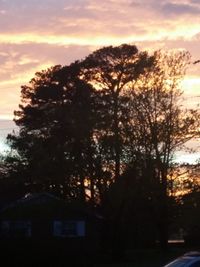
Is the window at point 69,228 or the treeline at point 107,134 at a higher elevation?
the treeline at point 107,134

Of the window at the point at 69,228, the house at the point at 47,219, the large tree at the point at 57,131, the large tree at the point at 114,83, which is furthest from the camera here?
the large tree at the point at 57,131

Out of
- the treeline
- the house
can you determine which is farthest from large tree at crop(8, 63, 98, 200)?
the house

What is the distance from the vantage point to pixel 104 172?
6119cm

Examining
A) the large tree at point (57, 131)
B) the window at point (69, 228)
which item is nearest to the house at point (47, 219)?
the window at point (69, 228)

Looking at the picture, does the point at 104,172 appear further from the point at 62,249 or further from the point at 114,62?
the point at 62,249

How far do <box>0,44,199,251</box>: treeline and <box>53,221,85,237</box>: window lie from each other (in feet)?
14.1

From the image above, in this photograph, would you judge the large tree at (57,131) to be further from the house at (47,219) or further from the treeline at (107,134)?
the house at (47,219)

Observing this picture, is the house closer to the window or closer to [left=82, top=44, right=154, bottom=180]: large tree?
the window

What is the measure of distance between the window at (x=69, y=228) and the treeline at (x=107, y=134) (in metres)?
4.29

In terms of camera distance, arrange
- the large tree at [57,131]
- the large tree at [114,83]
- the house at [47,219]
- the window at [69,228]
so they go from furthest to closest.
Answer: the large tree at [57,131] < the large tree at [114,83] < the window at [69,228] < the house at [47,219]

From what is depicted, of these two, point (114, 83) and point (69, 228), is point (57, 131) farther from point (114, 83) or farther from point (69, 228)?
point (69, 228)

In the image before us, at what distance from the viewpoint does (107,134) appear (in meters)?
60.1

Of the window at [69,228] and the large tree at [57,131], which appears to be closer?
the window at [69,228]

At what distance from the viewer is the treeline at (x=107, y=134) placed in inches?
2306
